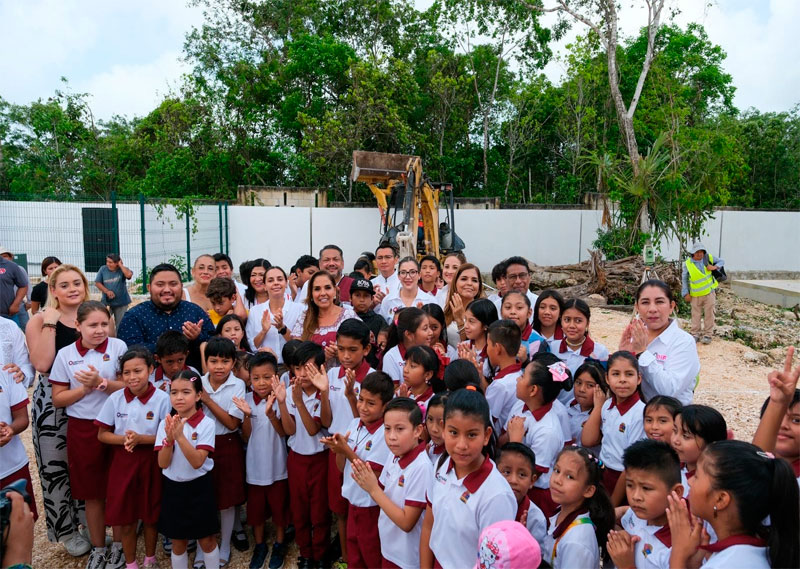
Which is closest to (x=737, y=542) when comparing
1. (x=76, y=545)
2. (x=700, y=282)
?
(x=76, y=545)

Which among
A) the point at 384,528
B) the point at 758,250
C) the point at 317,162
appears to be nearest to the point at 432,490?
the point at 384,528

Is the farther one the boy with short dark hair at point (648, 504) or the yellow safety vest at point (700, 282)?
the yellow safety vest at point (700, 282)

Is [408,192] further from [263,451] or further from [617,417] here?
[617,417]

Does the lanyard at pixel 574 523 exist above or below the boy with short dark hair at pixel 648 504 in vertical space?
below

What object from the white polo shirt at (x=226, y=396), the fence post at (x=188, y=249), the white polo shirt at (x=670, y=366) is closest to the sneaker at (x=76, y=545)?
the white polo shirt at (x=226, y=396)

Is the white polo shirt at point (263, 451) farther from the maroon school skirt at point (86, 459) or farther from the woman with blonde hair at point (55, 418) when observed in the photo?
the woman with blonde hair at point (55, 418)

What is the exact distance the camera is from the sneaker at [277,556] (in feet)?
10.5

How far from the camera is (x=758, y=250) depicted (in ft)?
55.3

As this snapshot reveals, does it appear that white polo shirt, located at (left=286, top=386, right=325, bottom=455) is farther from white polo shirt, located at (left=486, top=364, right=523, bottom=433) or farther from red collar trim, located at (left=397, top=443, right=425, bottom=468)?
white polo shirt, located at (left=486, top=364, right=523, bottom=433)

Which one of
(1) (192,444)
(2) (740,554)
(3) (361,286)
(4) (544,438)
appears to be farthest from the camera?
(3) (361,286)

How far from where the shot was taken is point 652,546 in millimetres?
1994

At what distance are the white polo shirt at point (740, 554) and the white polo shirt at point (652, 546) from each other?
33 cm

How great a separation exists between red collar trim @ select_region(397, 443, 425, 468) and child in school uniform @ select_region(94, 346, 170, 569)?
144 centimetres

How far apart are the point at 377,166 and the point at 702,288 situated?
19.5ft
